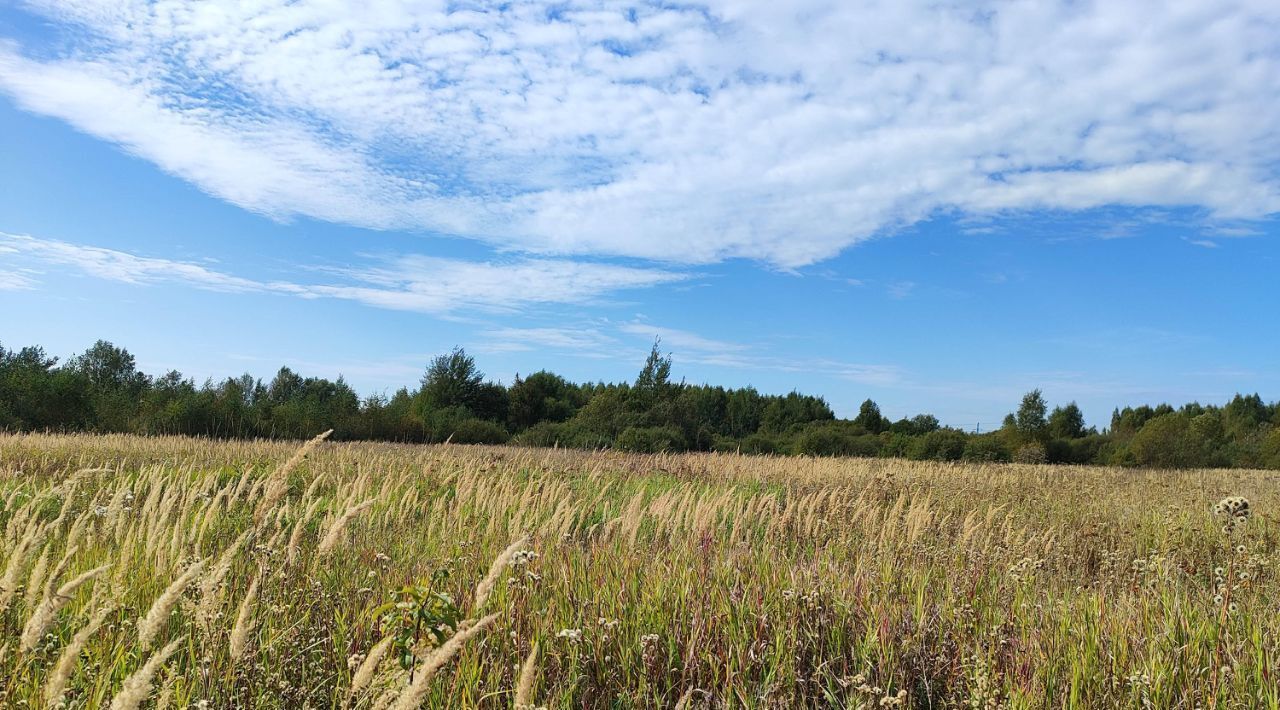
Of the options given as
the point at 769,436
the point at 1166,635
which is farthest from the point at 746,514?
A: the point at 769,436

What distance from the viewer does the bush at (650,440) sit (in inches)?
1113

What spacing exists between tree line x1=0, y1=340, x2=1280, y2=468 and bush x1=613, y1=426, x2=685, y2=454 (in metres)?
0.07

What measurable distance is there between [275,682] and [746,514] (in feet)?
14.3

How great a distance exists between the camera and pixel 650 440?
29.3m

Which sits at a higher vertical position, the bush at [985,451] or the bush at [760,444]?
the bush at [985,451]

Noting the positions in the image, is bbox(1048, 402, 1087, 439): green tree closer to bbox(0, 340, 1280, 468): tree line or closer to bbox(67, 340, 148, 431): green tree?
bbox(0, 340, 1280, 468): tree line

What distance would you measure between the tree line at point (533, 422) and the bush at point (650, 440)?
0.24 feet

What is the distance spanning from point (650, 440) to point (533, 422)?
2467 centimetres

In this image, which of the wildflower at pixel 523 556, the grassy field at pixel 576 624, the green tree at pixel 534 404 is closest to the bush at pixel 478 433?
the green tree at pixel 534 404

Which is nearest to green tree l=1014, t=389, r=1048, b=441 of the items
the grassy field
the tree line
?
the tree line

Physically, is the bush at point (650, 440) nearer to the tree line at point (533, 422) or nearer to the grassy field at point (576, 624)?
the tree line at point (533, 422)

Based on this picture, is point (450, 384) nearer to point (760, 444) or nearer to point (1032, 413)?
point (760, 444)

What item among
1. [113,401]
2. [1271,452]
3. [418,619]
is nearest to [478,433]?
[113,401]

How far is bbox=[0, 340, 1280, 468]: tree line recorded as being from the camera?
32.0 meters
